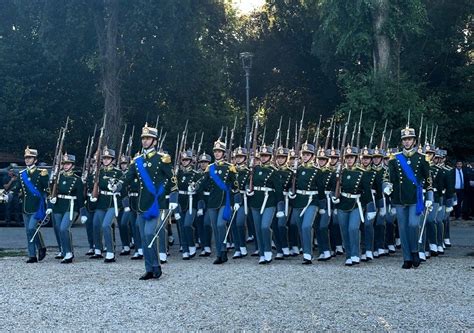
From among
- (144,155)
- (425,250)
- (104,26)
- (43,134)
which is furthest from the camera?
(43,134)

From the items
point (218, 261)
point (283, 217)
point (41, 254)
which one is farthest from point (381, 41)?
point (41, 254)

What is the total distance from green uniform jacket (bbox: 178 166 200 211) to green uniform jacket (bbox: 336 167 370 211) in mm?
3125

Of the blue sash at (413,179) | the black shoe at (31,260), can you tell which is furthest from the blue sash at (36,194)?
the blue sash at (413,179)

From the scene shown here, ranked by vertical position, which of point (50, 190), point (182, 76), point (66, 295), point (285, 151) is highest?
point (182, 76)

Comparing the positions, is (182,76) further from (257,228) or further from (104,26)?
(257,228)

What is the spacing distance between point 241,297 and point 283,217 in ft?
15.9

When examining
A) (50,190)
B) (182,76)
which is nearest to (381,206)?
(50,190)

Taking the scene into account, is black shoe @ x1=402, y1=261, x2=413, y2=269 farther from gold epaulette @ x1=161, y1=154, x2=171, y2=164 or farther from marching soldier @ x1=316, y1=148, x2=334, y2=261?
gold epaulette @ x1=161, y1=154, x2=171, y2=164

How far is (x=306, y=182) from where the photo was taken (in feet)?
43.3

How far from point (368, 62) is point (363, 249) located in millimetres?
17591

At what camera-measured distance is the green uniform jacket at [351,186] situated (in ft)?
42.4

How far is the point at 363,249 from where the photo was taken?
13914 mm

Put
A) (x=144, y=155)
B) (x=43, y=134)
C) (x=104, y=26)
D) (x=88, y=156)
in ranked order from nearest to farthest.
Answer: (x=144, y=155), (x=88, y=156), (x=104, y=26), (x=43, y=134)

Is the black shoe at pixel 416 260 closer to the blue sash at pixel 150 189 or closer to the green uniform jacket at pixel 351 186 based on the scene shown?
the green uniform jacket at pixel 351 186
